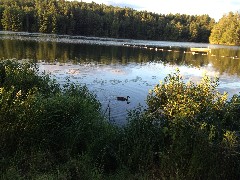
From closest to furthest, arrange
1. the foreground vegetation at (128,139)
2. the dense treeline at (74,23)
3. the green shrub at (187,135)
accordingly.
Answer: the foreground vegetation at (128,139)
the green shrub at (187,135)
the dense treeline at (74,23)

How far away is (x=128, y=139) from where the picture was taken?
41.1 feet

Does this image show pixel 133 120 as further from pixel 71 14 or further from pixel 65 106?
pixel 71 14

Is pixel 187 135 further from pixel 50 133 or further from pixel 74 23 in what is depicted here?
pixel 74 23

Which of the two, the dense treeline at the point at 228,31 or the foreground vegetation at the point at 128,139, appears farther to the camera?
the dense treeline at the point at 228,31

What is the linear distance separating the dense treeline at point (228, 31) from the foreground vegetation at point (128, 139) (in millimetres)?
168731

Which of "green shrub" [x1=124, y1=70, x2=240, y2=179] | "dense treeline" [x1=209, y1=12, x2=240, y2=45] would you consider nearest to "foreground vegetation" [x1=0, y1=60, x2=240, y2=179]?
"green shrub" [x1=124, y1=70, x2=240, y2=179]

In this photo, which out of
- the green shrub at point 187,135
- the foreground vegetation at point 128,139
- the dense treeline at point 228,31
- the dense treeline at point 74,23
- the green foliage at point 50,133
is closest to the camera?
the foreground vegetation at point 128,139

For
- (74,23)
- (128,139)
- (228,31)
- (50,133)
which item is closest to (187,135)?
(128,139)

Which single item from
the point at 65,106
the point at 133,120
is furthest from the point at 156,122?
the point at 65,106

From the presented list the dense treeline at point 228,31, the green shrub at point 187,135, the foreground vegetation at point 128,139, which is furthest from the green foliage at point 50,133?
the dense treeline at point 228,31

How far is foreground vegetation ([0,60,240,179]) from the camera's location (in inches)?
418

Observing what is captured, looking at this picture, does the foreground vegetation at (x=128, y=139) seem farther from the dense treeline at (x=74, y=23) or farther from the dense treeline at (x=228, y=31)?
the dense treeline at (x=228, y=31)

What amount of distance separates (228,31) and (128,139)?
17419 cm

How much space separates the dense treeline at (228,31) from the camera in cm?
16788
